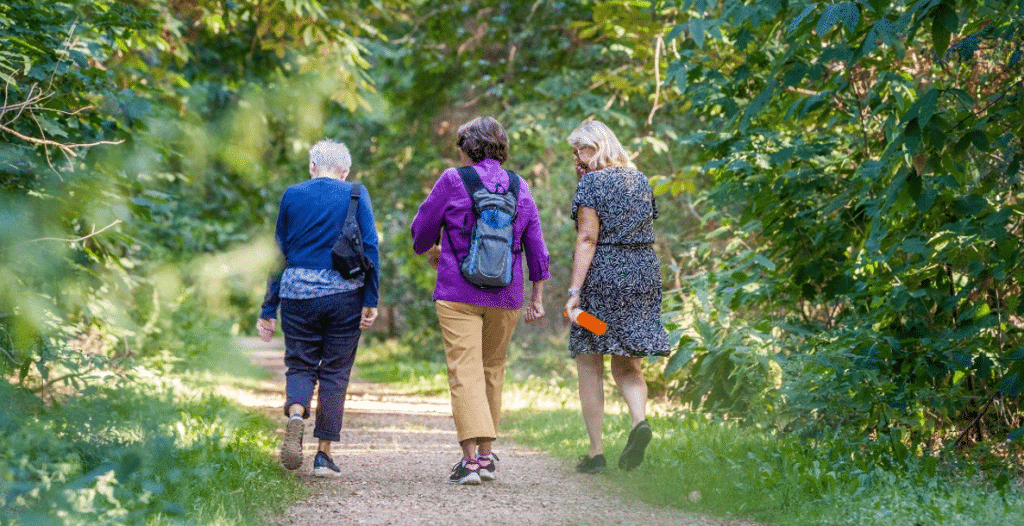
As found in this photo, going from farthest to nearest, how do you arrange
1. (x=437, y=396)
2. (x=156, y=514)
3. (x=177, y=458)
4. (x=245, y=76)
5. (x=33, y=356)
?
(x=245, y=76) → (x=437, y=396) → (x=33, y=356) → (x=177, y=458) → (x=156, y=514)

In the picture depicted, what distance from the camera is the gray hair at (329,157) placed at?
575 centimetres

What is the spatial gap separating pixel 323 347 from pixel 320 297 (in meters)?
0.33

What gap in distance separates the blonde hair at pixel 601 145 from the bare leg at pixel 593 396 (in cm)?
116

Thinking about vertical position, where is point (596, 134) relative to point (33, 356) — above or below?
above

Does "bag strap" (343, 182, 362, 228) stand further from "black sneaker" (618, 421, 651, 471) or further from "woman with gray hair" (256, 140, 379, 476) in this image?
"black sneaker" (618, 421, 651, 471)

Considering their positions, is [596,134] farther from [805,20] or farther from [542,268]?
[805,20]

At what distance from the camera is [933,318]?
5.83 m

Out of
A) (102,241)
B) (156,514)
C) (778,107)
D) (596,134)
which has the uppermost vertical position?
(778,107)

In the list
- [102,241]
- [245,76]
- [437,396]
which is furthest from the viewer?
[245,76]

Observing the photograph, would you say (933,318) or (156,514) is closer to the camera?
(156,514)

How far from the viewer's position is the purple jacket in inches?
215

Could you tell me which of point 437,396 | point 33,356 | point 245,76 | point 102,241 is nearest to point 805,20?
point 33,356

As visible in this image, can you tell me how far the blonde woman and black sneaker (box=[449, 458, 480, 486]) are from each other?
759mm

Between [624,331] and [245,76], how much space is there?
10.1m
